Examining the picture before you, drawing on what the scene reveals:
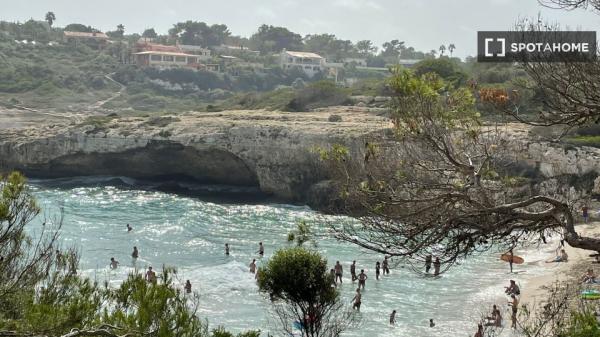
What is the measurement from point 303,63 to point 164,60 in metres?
27.5

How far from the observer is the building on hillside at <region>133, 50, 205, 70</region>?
114 meters

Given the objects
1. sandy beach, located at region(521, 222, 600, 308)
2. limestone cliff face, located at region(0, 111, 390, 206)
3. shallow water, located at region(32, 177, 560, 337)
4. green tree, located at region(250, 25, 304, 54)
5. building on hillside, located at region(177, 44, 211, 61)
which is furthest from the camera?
green tree, located at region(250, 25, 304, 54)

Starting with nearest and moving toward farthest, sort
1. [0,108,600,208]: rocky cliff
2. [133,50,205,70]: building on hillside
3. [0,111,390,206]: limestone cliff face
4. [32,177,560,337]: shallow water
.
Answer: [32,177,560,337]: shallow water → [0,108,600,208]: rocky cliff → [0,111,390,206]: limestone cliff face → [133,50,205,70]: building on hillside

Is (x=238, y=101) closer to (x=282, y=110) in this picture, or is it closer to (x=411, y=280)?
(x=282, y=110)

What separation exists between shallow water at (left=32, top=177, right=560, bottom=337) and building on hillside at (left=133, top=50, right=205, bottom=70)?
66732 millimetres

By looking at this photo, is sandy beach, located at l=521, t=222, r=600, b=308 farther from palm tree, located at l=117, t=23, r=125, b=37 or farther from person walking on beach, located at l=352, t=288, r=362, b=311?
palm tree, located at l=117, t=23, r=125, b=37

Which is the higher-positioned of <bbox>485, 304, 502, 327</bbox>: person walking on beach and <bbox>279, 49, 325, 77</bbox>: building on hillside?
<bbox>279, 49, 325, 77</bbox>: building on hillside

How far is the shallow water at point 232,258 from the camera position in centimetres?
2303

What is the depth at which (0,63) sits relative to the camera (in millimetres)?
104000

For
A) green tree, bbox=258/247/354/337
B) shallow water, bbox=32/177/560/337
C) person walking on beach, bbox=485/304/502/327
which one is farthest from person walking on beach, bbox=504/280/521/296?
green tree, bbox=258/247/354/337

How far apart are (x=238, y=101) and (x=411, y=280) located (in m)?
45.1

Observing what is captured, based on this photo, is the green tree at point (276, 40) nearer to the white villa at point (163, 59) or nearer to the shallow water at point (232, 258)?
the white villa at point (163, 59)

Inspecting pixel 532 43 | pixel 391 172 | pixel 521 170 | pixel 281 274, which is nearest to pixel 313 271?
pixel 281 274

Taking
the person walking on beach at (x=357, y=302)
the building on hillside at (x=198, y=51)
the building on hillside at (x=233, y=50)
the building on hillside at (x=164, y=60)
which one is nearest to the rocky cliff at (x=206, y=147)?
the person walking on beach at (x=357, y=302)
